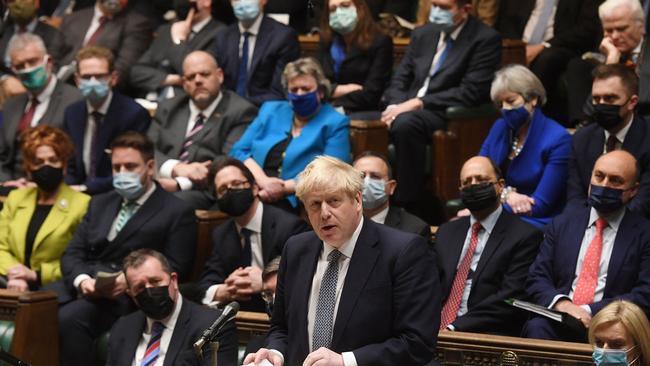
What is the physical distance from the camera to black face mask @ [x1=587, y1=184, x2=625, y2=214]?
4.63 m

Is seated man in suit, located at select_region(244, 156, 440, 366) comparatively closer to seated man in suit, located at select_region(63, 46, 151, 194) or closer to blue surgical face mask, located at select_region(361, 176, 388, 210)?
blue surgical face mask, located at select_region(361, 176, 388, 210)

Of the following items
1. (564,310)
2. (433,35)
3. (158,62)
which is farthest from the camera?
(158,62)

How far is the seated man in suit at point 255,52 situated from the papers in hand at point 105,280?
1553 millimetres

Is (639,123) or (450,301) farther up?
(639,123)

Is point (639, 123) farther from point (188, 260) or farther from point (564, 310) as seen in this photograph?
point (188, 260)

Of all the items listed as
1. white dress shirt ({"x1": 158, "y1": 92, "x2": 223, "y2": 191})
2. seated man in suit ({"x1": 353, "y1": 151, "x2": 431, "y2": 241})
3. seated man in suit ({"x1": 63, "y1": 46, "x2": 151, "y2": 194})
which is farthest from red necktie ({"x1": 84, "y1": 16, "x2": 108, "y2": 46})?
seated man in suit ({"x1": 353, "y1": 151, "x2": 431, "y2": 241})

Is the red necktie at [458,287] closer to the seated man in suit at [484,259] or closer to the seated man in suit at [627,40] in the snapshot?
the seated man in suit at [484,259]

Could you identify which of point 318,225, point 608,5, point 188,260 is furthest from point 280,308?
point 608,5

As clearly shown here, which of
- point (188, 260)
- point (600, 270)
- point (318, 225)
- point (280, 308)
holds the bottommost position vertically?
point (188, 260)

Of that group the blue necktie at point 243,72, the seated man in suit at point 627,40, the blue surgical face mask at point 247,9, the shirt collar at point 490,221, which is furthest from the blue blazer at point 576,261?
the blue surgical face mask at point 247,9

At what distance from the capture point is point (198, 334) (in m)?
4.59

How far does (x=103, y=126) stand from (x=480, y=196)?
2143 millimetres

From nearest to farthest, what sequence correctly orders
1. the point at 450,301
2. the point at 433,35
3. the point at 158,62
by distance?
the point at 450,301 → the point at 433,35 → the point at 158,62

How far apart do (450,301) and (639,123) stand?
106cm
